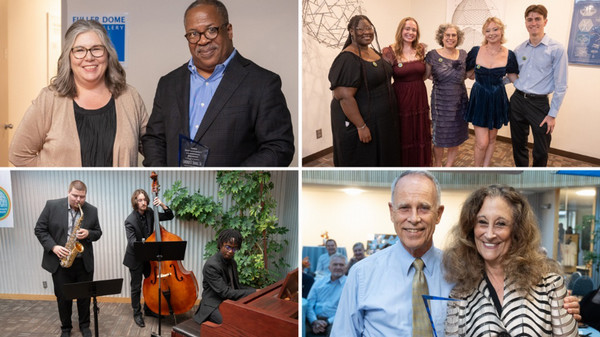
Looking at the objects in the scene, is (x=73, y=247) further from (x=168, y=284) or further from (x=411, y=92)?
(x=411, y=92)

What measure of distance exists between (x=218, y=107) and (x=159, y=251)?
2.27 feet

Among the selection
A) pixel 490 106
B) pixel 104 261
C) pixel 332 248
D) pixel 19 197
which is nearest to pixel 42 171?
pixel 19 197

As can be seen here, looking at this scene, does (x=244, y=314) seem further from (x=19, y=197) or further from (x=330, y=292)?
(x=19, y=197)

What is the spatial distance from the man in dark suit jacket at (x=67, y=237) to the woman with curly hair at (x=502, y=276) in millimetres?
1555

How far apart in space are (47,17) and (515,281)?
2.34 metres

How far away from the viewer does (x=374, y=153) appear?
2615 mm

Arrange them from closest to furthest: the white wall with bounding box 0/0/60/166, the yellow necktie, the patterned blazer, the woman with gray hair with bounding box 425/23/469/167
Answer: the patterned blazer, the yellow necktie, the woman with gray hair with bounding box 425/23/469/167, the white wall with bounding box 0/0/60/166

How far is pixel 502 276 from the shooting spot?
231cm

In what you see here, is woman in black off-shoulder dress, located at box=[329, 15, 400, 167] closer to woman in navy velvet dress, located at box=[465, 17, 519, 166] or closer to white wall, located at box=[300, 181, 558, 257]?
white wall, located at box=[300, 181, 558, 257]

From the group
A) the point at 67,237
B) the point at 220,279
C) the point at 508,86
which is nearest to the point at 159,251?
the point at 220,279

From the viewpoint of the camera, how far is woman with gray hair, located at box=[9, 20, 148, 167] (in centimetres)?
261

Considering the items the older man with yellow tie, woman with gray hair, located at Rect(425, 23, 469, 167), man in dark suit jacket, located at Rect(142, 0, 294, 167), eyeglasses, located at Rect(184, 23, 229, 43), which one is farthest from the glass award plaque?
woman with gray hair, located at Rect(425, 23, 469, 167)

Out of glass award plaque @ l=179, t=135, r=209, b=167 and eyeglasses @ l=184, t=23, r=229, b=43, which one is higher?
eyeglasses @ l=184, t=23, r=229, b=43

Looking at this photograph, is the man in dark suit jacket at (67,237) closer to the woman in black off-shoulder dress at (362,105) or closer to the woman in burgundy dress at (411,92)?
the woman in black off-shoulder dress at (362,105)
